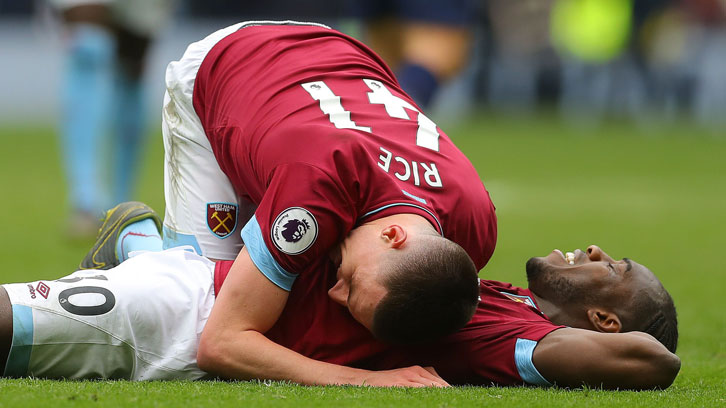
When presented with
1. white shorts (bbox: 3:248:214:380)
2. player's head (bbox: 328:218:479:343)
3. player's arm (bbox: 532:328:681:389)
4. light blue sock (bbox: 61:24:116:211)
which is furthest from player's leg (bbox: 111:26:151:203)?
player's arm (bbox: 532:328:681:389)

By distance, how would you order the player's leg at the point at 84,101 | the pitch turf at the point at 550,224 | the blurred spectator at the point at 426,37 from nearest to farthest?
the pitch turf at the point at 550,224 < the blurred spectator at the point at 426,37 < the player's leg at the point at 84,101

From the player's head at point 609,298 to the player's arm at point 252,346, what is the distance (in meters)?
0.62

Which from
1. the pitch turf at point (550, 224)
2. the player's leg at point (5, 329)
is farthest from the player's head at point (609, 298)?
the player's leg at point (5, 329)

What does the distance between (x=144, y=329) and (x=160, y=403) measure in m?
0.44

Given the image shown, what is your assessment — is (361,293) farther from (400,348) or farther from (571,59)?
(571,59)

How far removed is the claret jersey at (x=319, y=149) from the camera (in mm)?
2785

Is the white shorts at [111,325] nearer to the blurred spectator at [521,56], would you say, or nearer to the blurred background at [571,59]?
the blurred background at [571,59]

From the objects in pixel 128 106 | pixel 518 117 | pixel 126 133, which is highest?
pixel 128 106

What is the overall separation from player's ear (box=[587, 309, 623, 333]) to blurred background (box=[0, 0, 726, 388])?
231mm

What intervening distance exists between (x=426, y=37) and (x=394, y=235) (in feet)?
10.2

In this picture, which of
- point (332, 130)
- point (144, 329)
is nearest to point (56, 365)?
point (144, 329)

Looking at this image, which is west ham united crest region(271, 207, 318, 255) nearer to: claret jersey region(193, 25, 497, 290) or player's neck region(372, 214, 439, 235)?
claret jersey region(193, 25, 497, 290)

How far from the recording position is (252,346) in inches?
108

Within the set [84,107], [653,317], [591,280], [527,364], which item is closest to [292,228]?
[527,364]
